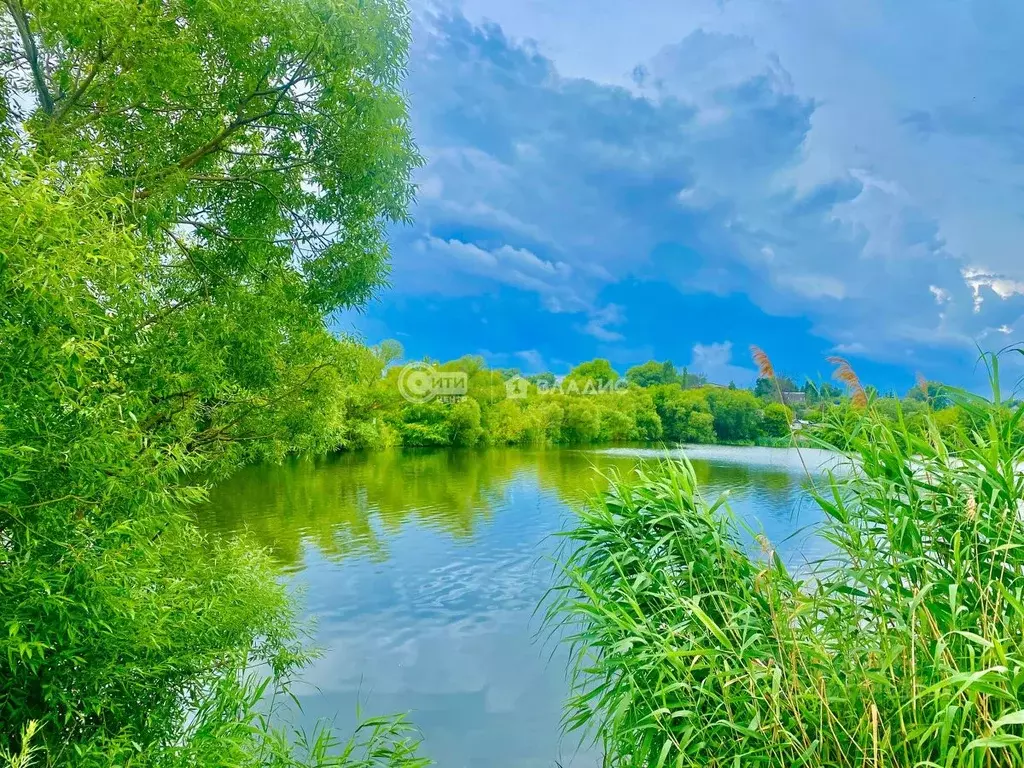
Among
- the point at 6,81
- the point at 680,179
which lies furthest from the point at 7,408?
the point at 680,179

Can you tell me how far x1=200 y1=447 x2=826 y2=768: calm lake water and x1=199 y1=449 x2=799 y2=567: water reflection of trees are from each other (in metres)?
0.06

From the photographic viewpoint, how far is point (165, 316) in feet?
13.3

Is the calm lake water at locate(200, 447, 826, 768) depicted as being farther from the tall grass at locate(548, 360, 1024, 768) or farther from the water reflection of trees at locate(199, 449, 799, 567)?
the tall grass at locate(548, 360, 1024, 768)

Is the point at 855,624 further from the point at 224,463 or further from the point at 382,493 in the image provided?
the point at 382,493

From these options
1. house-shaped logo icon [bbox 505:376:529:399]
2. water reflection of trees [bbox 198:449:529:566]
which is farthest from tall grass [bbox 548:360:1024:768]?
house-shaped logo icon [bbox 505:376:529:399]

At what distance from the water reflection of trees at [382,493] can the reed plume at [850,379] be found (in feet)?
21.7

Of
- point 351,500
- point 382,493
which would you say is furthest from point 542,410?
point 351,500

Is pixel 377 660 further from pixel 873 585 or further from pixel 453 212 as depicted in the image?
pixel 453 212

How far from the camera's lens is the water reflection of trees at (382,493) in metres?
12.4

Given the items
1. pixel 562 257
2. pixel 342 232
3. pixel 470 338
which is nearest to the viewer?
pixel 342 232

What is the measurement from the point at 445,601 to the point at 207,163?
774 cm

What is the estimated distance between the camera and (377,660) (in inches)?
314

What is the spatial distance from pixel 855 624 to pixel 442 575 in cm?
907

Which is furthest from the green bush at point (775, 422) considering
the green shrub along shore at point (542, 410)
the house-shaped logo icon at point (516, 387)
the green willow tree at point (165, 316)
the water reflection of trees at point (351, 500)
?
the house-shaped logo icon at point (516, 387)
